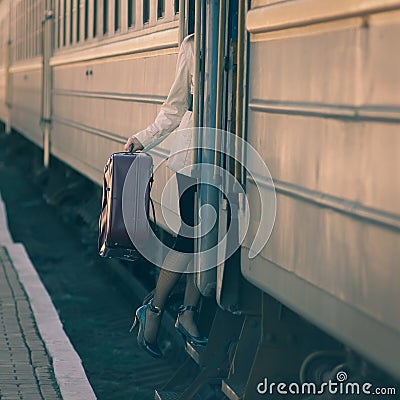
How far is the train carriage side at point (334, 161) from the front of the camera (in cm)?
316

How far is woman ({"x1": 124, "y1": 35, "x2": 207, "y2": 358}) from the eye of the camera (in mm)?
5688

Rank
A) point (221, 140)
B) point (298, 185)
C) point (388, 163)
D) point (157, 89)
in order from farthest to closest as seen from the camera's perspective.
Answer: point (157, 89) → point (221, 140) → point (298, 185) → point (388, 163)

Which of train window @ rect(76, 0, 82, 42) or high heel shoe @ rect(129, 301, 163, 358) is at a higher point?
train window @ rect(76, 0, 82, 42)

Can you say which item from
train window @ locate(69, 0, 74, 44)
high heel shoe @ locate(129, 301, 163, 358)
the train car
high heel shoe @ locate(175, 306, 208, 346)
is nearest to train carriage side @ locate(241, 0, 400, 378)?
the train car

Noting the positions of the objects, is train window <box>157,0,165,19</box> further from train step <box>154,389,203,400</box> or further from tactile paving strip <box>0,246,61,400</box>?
train step <box>154,389,203,400</box>

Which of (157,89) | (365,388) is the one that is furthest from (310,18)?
(157,89)

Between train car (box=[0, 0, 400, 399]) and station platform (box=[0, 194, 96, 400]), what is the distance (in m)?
0.64

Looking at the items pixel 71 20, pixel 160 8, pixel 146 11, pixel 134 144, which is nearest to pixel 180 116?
pixel 134 144

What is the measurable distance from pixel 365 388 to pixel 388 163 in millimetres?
1159

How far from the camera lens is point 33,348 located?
727cm

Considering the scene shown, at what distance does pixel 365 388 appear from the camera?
4.07m

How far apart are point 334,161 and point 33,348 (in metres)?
4.04

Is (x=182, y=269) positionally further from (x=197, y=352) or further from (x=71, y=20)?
(x=71, y=20)

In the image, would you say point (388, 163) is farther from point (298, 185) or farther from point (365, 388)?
point (365, 388)
